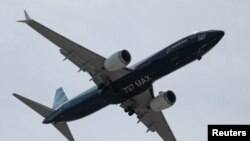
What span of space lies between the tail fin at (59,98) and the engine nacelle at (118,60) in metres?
14.7

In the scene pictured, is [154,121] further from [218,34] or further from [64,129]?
[218,34]

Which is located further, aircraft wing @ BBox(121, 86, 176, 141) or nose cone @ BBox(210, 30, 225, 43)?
aircraft wing @ BBox(121, 86, 176, 141)

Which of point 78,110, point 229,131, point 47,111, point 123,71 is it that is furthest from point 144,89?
point 229,131

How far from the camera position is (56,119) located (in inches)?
2800

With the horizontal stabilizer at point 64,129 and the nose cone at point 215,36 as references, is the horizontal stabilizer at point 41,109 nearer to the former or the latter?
the horizontal stabilizer at point 64,129

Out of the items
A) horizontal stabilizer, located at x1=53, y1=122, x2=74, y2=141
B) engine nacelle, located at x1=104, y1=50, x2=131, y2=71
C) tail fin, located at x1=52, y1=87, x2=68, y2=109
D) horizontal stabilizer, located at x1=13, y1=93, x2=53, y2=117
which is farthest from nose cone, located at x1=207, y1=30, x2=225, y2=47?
tail fin, located at x1=52, y1=87, x2=68, y2=109

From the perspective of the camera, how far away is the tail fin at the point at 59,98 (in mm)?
76706

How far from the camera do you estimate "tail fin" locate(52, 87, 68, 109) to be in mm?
76706

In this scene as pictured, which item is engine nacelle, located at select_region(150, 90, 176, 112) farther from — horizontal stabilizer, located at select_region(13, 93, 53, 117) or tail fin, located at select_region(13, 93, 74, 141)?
horizontal stabilizer, located at select_region(13, 93, 53, 117)

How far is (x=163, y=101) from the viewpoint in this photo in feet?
226

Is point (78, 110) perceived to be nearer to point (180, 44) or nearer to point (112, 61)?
point (112, 61)

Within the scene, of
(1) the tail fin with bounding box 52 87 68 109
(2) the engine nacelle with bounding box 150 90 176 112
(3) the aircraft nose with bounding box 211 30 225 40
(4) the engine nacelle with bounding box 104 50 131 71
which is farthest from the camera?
(1) the tail fin with bounding box 52 87 68 109

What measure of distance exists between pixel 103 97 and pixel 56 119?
7738 mm

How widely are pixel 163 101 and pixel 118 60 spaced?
29.3 ft
